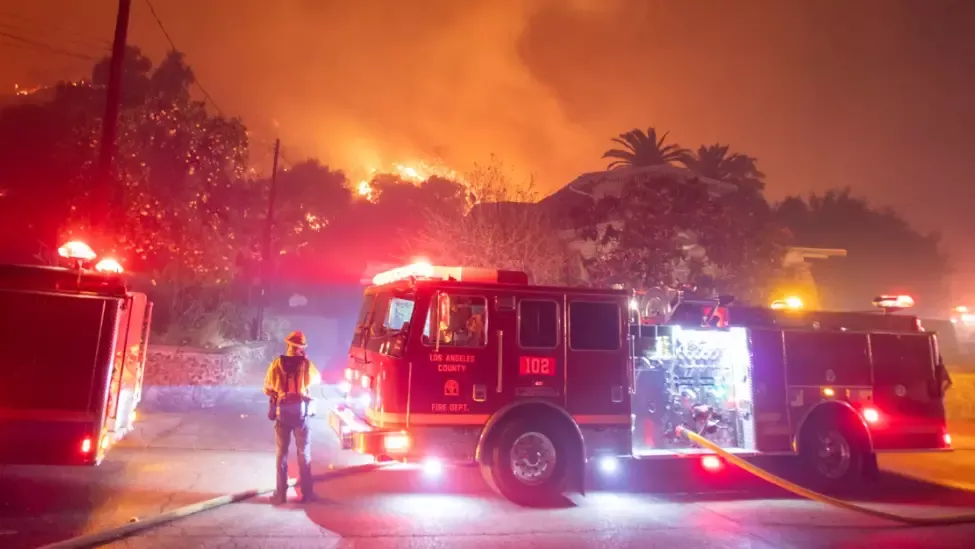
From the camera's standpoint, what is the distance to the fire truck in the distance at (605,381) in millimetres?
6723

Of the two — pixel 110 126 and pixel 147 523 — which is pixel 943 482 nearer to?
pixel 147 523

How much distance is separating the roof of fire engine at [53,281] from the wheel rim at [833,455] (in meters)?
9.07

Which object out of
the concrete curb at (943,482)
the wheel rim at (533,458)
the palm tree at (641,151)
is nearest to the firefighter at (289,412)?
the wheel rim at (533,458)

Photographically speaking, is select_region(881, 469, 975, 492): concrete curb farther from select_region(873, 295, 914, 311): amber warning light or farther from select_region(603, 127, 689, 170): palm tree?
select_region(603, 127, 689, 170): palm tree

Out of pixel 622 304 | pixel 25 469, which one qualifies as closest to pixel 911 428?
pixel 622 304

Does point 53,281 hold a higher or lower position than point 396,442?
higher

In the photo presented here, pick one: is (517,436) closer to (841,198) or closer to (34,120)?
(34,120)

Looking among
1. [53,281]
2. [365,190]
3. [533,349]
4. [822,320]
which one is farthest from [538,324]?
[365,190]

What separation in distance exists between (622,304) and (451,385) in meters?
2.38

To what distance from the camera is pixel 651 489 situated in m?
8.04

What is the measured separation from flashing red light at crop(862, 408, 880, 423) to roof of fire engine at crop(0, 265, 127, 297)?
9.72 m

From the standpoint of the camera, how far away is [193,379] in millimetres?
15641

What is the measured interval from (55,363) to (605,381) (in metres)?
5.96

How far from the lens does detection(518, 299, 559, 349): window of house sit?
7129mm
